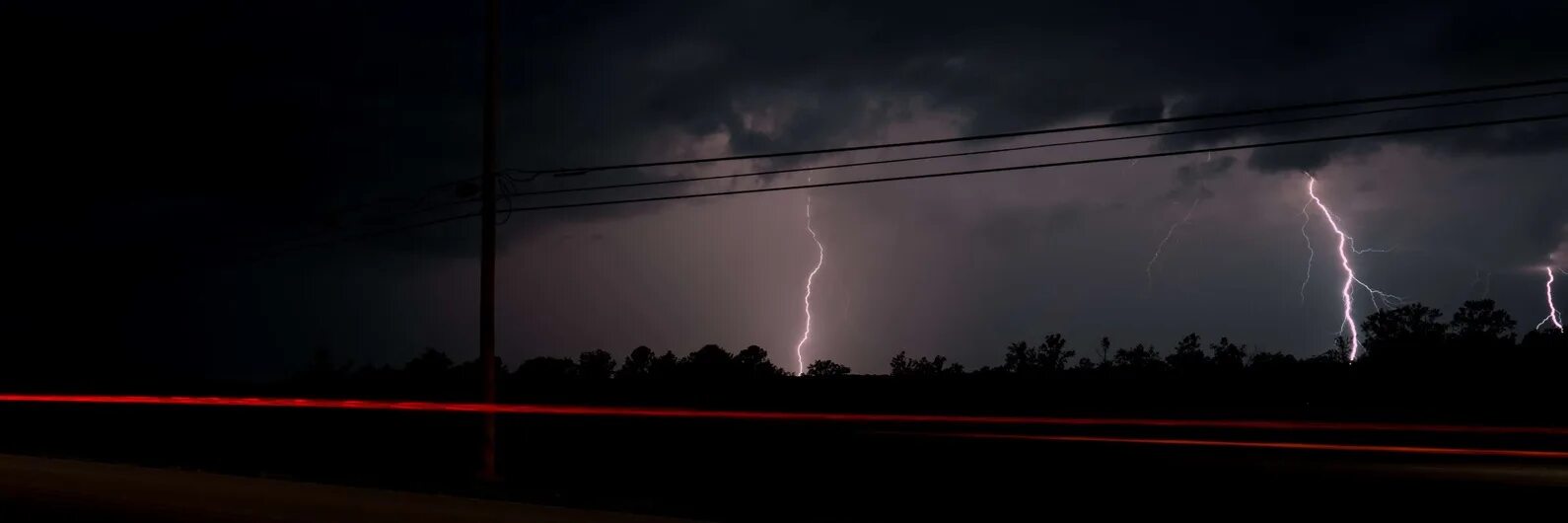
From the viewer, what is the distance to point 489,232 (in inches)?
789

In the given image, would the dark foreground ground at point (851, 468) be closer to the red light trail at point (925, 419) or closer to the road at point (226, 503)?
the road at point (226, 503)

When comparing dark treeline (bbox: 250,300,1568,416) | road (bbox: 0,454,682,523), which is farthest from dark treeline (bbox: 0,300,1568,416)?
road (bbox: 0,454,682,523)

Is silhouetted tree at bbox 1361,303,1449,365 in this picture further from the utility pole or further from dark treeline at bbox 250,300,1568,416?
the utility pole

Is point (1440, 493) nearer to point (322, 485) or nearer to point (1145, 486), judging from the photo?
point (1145, 486)

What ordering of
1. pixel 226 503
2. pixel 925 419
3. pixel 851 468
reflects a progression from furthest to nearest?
1. pixel 925 419
2. pixel 851 468
3. pixel 226 503

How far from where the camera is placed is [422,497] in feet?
44.8

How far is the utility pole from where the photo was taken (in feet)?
64.3

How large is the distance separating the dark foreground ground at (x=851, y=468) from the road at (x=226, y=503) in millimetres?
119

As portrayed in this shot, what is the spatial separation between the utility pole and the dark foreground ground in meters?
1.03

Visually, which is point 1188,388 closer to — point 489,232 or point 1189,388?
point 1189,388

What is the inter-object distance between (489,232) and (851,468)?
7.89 m

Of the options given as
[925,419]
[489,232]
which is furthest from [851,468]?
[489,232]

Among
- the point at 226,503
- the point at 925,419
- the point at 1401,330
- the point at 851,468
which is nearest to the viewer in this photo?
the point at 226,503

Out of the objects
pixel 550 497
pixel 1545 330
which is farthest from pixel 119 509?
pixel 1545 330
